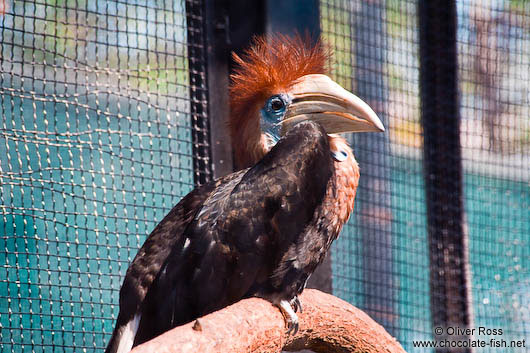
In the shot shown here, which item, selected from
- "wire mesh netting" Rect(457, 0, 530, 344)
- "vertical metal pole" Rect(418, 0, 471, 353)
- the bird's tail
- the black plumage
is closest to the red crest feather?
the black plumage

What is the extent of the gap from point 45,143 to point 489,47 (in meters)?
1.85

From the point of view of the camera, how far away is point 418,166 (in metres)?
2.89

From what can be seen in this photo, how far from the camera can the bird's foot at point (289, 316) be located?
1684 mm

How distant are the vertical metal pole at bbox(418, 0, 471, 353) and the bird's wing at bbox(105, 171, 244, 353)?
115 centimetres

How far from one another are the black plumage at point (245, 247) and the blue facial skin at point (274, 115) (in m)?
0.20

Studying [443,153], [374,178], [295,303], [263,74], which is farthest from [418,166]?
[295,303]

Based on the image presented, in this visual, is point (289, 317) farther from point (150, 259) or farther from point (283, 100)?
point (283, 100)

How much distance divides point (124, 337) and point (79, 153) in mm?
591

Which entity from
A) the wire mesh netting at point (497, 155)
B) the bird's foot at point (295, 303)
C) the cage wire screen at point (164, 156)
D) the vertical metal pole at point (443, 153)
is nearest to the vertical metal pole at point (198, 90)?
the cage wire screen at point (164, 156)

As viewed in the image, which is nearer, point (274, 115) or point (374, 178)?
point (274, 115)

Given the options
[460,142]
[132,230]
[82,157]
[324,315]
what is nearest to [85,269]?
[132,230]

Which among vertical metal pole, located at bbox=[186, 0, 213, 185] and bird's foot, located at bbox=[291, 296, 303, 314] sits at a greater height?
vertical metal pole, located at bbox=[186, 0, 213, 185]

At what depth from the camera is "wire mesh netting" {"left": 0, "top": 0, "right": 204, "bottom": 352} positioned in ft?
6.47

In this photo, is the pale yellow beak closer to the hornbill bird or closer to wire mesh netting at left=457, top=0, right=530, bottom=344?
the hornbill bird
